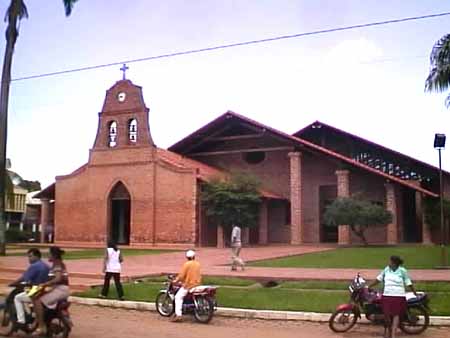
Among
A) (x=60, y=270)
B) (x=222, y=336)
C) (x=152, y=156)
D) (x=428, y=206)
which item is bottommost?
(x=222, y=336)

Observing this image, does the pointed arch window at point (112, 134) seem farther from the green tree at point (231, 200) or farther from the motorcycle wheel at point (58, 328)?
the motorcycle wheel at point (58, 328)

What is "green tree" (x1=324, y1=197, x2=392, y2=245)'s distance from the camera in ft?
122

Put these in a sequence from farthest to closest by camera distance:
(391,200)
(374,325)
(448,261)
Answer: (391,200)
(448,261)
(374,325)

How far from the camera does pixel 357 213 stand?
3709 centimetres

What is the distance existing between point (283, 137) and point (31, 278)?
33013mm

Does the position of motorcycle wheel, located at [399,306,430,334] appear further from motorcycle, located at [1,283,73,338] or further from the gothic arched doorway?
the gothic arched doorway

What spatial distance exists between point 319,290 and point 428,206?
1049 inches

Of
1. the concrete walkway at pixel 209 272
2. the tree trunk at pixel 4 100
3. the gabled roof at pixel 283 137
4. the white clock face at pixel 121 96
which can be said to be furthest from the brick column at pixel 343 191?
the tree trunk at pixel 4 100

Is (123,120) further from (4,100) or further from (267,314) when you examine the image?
(267,314)

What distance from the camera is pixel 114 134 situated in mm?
43281

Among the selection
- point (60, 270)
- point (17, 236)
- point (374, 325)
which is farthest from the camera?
point (17, 236)

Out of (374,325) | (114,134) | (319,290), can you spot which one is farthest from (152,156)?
(374,325)

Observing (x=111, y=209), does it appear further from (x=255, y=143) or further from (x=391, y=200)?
(x=391, y=200)

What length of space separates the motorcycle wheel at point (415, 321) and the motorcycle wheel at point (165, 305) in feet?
14.9
